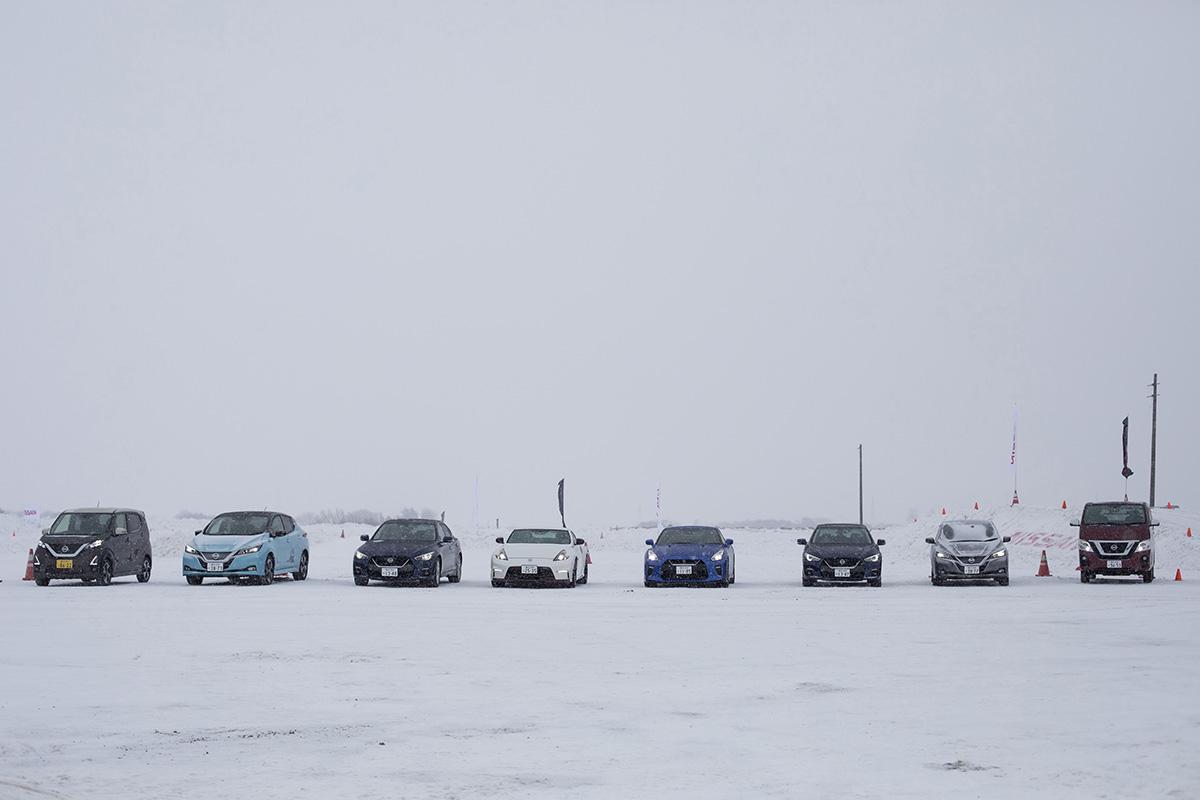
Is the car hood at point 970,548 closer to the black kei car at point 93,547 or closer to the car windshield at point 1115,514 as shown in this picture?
the car windshield at point 1115,514

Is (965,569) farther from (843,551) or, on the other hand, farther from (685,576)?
(685,576)

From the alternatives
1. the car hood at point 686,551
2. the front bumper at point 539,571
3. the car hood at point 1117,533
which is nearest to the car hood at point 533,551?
the front bumper at point 539,571

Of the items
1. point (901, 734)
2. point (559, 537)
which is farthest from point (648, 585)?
point (901, 734)

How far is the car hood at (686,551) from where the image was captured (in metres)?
30.8

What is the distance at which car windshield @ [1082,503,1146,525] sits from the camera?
33.7 meters

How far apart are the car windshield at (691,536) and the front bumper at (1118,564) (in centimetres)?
877

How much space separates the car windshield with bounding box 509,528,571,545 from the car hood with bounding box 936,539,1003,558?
8.79 meters

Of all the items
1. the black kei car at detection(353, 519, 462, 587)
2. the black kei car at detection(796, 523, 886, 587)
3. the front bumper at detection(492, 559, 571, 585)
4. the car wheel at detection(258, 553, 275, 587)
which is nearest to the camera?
the front bumper at detection(492, 559, 571, 585)

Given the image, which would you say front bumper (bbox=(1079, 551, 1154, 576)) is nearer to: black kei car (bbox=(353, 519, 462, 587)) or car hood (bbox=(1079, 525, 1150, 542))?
car hood (bbox=(1079, 525, 1150, 542))

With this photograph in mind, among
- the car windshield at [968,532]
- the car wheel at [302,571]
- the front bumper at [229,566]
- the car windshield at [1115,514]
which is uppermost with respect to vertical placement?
the car windshield at [1115,514]

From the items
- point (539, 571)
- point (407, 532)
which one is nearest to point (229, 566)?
point (407, 532)

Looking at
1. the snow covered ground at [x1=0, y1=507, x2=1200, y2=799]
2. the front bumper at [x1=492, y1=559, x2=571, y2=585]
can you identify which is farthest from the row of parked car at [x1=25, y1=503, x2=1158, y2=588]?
the snow covered ground at [x1=0, y1=507, x2=1200, y2=799]

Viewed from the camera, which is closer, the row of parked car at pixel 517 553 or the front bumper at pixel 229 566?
the row of parked car at pixel 517 553

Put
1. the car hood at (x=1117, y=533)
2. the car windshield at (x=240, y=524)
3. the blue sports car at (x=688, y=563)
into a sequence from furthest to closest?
the car hood at (x=1117, y=533)
the car windshield at (x=240, y=524)
the blue sports car at (x=688, y=563)
